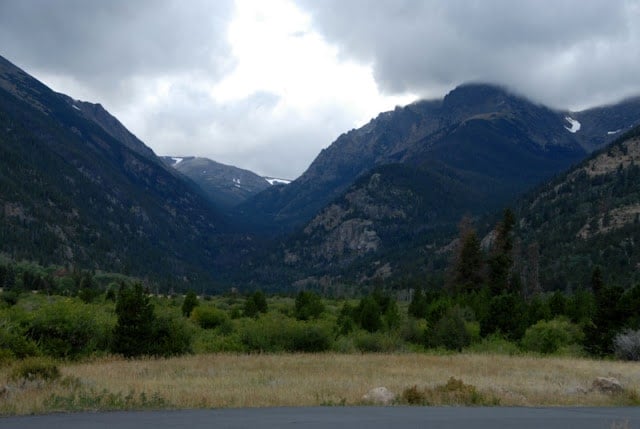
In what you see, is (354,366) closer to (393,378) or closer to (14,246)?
(393,378)

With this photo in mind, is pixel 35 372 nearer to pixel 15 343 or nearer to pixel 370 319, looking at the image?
pixel 15 343

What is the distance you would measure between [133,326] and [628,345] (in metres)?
25.7

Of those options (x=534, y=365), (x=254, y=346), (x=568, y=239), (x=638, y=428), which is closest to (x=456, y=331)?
(x=534, y=365)

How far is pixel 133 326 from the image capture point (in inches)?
1144

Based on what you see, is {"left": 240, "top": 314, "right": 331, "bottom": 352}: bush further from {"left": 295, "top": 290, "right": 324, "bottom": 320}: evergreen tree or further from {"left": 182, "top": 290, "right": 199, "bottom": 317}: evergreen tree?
{"left": 182, "top": 290, "right": 199, "bottom": 317}: evergreen tree

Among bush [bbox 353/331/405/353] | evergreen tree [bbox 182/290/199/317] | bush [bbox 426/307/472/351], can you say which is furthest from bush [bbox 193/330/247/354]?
evergreen tree [bbox 182/290/199/317]

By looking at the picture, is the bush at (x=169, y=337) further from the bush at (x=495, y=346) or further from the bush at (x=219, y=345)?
the bush at (x=495, y=346)

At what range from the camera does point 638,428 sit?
13.1 metres

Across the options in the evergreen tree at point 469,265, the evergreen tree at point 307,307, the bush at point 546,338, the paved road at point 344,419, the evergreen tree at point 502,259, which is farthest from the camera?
the evergreen tree at point 469,265

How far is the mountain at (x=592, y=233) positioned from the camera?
13188 centimetres

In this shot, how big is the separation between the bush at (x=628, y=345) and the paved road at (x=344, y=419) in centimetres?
1931

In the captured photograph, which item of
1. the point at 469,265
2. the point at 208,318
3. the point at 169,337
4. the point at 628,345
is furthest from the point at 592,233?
the point at 169,337

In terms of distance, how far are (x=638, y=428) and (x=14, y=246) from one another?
19761 cm

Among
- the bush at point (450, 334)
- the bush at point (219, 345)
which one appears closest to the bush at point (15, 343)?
the bush at point (219, 345)
